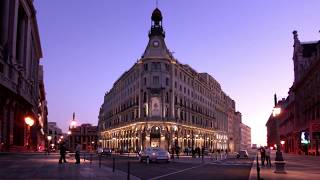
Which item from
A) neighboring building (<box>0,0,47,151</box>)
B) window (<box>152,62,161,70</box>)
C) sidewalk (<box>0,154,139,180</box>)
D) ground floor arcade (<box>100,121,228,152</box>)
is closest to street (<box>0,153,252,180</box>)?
sidewalk (<box>0,154,139,180</box>)

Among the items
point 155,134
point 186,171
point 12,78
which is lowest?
point 186,171

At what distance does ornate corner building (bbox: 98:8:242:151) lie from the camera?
331ft

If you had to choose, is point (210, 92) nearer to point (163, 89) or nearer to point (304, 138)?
point (163, 89)

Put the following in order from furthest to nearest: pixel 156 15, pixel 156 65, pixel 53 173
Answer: pixel 156 15 → pixel 156 65 → pixel 53 173

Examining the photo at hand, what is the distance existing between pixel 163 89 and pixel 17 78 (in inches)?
2074

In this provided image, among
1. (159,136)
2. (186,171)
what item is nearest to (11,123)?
(186,171)

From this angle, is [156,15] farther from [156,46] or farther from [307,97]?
[307,97]

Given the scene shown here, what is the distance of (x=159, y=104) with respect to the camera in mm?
100625

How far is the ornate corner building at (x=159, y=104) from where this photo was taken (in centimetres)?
10088

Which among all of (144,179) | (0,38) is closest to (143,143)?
(0,38)

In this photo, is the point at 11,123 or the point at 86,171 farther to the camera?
the point at 11,123

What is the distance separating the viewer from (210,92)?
469 feet

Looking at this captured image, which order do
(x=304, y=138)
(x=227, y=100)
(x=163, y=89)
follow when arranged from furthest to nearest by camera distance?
(x=227, y=100)
(x=163, y=89)
(x=304, y=138)

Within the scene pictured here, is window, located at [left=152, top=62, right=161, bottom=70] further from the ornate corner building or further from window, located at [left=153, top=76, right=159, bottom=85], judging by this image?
window, located at [left=153, top=76, right=159, bottom=85]
